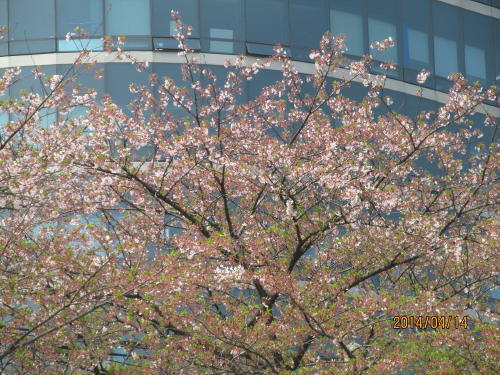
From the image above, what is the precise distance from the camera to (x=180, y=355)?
12836 millimetres

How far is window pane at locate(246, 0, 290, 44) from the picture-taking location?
24.5 meters

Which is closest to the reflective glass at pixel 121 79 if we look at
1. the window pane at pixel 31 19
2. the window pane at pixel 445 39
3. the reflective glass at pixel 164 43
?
the reflective glass at pixel 164 43

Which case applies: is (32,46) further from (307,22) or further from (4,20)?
(307,22)

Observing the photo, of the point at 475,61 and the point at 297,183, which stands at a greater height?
the point at 475,61

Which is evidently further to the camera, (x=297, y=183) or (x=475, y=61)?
(x=475, y=61)

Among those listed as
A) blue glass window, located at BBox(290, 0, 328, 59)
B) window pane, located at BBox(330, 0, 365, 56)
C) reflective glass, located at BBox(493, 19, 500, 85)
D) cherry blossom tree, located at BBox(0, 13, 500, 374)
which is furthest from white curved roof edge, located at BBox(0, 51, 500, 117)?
cherry blossom tree, located at BBox(0, 13, 500, 374)

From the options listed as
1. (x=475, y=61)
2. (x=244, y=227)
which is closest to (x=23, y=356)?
(x=244, y=227)

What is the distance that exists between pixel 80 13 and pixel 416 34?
A: 417 inches

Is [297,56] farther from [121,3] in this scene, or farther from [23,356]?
[23,356]

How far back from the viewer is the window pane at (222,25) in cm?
2419

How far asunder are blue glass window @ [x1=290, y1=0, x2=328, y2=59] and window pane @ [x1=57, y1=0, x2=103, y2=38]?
560cm

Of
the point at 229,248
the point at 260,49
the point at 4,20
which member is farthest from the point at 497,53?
the point at 229,248

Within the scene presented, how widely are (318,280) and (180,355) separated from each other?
115 inches

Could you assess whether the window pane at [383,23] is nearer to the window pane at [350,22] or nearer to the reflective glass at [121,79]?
the window pane at [350,22]
